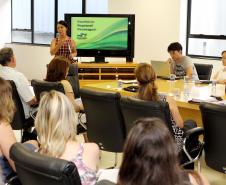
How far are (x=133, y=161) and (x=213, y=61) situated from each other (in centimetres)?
594

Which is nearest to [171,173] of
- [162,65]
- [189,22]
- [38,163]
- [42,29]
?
[38,163]

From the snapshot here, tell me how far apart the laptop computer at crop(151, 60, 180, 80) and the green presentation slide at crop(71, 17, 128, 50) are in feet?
4.85

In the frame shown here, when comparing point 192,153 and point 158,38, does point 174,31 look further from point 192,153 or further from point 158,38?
point 192,153

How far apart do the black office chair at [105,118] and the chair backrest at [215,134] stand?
0.78 m

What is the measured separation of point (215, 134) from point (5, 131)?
1.45 m

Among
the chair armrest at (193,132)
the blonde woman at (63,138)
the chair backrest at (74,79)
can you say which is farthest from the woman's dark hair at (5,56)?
the blonde woman at (63,138)

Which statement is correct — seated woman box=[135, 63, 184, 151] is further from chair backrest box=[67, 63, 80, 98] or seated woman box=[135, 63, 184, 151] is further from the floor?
chair backrest box=[67, 63, 80, 98]

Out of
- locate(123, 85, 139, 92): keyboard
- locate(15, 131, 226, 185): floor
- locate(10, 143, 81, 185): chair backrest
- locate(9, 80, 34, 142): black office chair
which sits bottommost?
locate(15, 131, 226, 185): floor

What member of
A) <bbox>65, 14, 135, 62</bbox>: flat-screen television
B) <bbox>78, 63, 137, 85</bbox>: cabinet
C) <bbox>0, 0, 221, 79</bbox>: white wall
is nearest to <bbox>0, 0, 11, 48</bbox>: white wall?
<bbox>0, 0, 221, 79</bbox>: white wall

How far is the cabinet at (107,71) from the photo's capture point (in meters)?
7.03

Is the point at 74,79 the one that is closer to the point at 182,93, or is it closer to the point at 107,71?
the point at 107,71

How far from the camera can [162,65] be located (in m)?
5.75

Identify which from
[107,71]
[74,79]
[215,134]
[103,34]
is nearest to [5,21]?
[103,34]

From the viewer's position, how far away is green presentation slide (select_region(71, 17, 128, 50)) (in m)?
7.20
